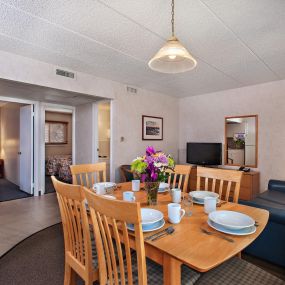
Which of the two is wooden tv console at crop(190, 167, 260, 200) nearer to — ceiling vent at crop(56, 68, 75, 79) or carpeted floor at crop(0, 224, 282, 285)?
carpeted floor at crop(0, 224, 282, 285)

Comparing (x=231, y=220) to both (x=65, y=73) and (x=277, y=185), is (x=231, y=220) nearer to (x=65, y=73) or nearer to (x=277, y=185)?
(x=277, y=185)

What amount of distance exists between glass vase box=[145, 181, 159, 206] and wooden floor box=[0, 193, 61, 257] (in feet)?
6.30

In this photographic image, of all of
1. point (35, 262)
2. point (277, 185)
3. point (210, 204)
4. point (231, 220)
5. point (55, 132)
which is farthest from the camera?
point (55, 132)

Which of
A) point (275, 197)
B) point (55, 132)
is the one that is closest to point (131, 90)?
point (275, 197)

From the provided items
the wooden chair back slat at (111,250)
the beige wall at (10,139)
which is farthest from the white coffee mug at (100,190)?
the beige wall at (10,139)

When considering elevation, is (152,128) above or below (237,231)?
above

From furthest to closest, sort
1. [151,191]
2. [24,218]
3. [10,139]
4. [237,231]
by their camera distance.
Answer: [10,139]
[24,218]
[151,191]
[237,231]

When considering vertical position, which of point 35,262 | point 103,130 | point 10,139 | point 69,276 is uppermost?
point 103,130

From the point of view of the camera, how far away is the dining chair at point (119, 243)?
0.92 meters

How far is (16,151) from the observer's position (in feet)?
18.2

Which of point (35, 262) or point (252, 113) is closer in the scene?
point (35, 262)

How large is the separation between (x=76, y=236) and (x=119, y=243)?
0.55 metres

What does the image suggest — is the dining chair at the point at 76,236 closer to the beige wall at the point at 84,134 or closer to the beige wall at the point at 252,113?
the beige wall at the point at 84,134

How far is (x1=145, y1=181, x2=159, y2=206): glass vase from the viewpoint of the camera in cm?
165
